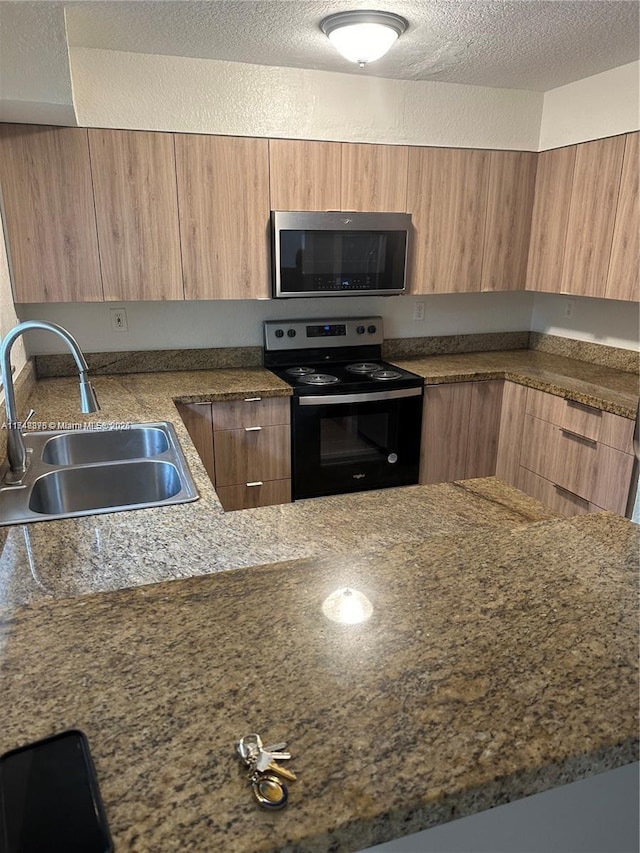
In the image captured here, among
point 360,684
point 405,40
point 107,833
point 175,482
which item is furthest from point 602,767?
point 405,40

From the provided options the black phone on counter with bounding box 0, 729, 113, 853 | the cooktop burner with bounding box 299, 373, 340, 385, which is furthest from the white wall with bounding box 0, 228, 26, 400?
the black phone on counter with bounding box 0, 729, 113, 853

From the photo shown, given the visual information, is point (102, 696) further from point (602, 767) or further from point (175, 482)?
point (175, 482)

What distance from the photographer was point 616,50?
2.43 m

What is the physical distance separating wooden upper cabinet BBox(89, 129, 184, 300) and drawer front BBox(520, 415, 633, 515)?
190cm

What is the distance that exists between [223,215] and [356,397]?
1.06m

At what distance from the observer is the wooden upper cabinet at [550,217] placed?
2.98 meters

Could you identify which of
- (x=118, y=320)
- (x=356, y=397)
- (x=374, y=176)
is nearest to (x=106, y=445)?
(x=118, y=320)

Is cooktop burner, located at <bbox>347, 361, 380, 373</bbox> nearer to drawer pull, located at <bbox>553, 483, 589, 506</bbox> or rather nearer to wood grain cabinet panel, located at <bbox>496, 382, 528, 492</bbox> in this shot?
wood grain cabinet panel, located at <bbox>496, 382, 528, 492</bbox>

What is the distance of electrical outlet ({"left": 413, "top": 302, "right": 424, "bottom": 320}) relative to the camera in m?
3.43

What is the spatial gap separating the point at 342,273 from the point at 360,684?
2461mm

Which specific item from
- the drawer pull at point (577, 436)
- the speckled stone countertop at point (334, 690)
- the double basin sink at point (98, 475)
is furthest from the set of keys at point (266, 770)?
the drawer pull at point (577, 436)

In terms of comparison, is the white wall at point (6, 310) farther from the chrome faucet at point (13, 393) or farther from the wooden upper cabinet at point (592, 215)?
the wooden upper cabinet at point (592, 215)

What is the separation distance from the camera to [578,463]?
2.69 meters

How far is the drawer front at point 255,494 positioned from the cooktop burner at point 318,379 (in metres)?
0.50
